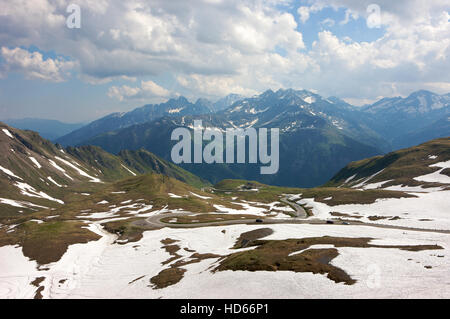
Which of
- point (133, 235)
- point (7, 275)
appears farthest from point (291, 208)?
point (7, 275)

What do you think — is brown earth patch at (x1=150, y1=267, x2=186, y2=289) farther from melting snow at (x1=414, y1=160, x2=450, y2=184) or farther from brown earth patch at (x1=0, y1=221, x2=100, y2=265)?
melting snow at (x1=414, y1=160, x2=450, y2=184)

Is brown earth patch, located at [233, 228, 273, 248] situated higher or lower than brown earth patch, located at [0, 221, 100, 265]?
higher

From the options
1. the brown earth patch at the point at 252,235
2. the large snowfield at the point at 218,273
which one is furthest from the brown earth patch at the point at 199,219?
the brown earth patch at the point at 252,235

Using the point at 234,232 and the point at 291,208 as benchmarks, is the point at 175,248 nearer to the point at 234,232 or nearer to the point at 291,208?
the point at 234,232

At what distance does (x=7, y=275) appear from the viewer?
2391 inches

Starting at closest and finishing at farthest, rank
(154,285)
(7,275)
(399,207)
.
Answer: (154,285) → (7,275) → (399,207)

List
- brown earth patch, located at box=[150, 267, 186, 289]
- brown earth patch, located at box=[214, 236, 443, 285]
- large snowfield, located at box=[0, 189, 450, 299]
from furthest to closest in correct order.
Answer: brown earth patch, located at box=[150, 267, 186, 289] < brown earth patch, located at box=[214, 236, 443, 285] < large snowfield, located at box=[0, 189, 450, 299]

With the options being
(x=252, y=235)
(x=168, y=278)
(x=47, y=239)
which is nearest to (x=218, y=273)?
(x=168, y=278)

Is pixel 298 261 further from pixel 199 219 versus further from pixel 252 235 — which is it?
pixel 199 219

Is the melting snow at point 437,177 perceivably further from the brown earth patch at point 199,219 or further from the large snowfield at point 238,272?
the brown earth patch at point 199,219

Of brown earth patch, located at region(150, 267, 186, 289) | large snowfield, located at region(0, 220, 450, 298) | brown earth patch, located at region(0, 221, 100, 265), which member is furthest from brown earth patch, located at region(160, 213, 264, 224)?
brown earth patch, located at region(150, 267, 186, 289)

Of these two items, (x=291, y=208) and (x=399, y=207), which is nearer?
(x=399, y=207)

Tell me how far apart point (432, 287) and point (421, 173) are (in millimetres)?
184400
